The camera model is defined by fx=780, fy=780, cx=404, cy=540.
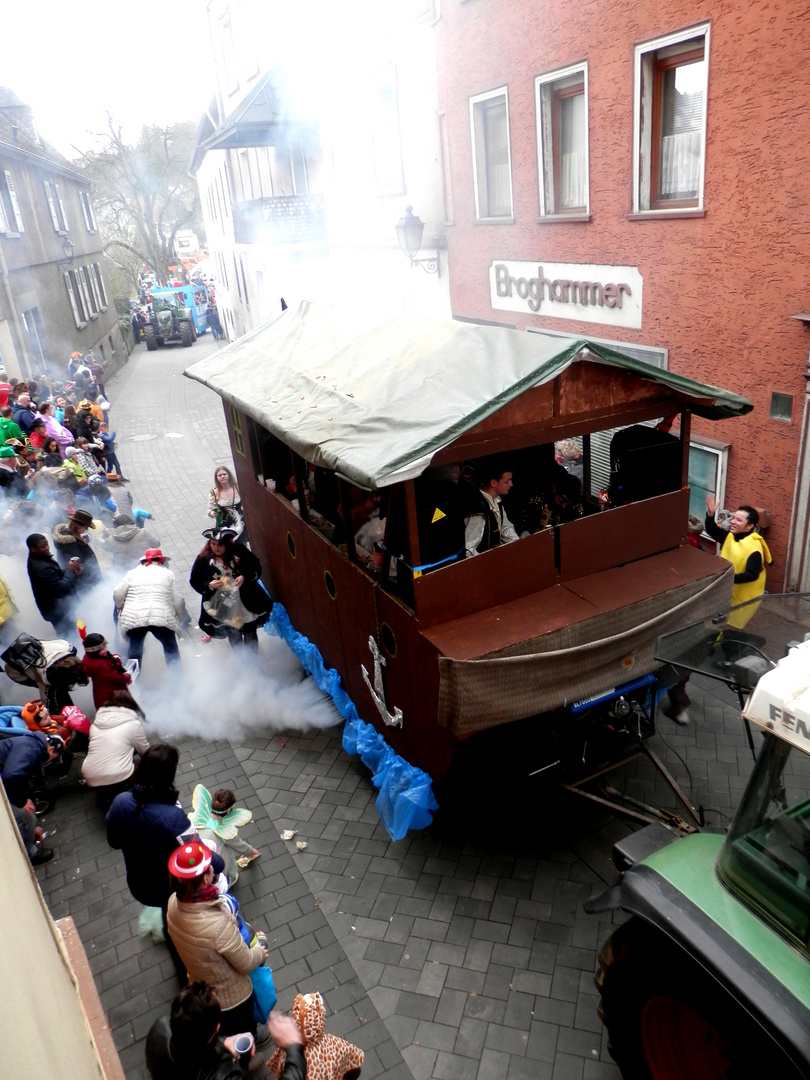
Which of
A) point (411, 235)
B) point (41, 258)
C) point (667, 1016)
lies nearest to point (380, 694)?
point (667, 1016)

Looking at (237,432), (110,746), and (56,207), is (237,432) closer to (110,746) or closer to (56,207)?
(110,746)

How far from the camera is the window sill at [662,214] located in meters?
7.93

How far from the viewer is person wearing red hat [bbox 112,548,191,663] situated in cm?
696

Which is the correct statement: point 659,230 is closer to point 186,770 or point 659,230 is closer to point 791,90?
point 791,90

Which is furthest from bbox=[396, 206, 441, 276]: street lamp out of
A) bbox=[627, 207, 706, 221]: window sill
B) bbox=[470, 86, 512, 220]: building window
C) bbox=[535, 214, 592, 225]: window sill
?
bbox=[627, 207, 706, 221]: window sill

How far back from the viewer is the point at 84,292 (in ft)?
92.9

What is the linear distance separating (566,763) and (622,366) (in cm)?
253

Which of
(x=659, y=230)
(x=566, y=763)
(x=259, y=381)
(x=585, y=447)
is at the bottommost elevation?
(x=566, y=763)

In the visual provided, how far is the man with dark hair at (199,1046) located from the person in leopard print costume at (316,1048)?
0.06 meters

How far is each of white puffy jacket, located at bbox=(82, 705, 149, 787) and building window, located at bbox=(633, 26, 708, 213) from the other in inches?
284

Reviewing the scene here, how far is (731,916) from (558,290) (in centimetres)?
851

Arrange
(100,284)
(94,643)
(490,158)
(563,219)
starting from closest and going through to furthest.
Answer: (94,643) → (563,219) → (490,158) → (100,284)

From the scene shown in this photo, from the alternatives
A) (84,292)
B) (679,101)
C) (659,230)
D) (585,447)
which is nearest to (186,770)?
(585,447)

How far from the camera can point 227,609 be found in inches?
288
